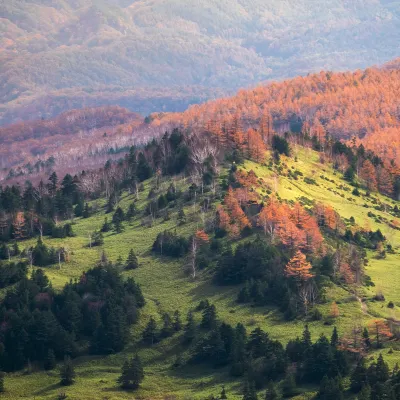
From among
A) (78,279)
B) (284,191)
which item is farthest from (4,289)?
(284,191)

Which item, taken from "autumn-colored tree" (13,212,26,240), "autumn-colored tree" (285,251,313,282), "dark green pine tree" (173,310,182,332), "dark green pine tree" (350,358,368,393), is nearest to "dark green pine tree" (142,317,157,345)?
"dark green pine tree" (173,310,182,332)

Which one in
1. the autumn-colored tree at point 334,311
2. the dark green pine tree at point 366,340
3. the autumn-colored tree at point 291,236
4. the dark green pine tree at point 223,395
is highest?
the autumn-colored tree at point 291,236

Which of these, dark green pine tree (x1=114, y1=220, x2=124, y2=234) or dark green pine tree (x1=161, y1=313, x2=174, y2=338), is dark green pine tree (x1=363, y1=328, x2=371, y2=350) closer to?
dark green pine tree (x1=161, y1=313, x2=174, y2=338)

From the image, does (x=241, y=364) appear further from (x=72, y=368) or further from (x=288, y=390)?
(x=72, y=368)

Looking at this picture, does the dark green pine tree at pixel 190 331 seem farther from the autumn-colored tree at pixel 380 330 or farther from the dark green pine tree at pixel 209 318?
the autumn-colored tree at pixel 380 330

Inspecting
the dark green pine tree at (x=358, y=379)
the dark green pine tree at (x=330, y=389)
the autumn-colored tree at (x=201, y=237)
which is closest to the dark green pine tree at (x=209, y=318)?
the autumn-colored tree at (x=201, y=237)

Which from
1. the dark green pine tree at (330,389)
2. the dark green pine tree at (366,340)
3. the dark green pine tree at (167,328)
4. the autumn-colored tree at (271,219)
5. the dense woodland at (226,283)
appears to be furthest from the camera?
the autumn-colored tree at (271,219)

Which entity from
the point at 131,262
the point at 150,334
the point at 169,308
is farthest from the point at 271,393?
the point at 131,262
